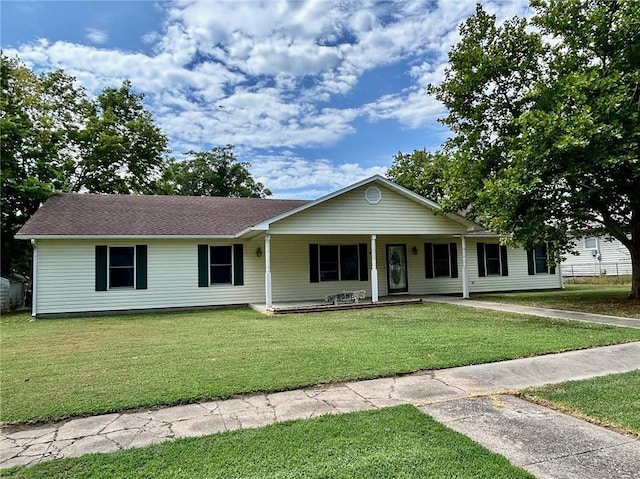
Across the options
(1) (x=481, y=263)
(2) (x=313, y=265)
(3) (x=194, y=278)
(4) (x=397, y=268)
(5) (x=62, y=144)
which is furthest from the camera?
(5) (x=62, y=144)

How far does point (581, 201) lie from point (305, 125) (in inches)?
570

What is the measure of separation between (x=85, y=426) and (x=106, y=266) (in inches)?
393

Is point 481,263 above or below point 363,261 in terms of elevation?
below

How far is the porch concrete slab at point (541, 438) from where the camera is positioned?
2850 mm

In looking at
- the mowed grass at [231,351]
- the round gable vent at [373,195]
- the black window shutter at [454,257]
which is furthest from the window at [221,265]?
the black window shutter at [454,257]

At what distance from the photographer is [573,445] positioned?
126 inches

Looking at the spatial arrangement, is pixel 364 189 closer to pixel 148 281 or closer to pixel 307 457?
pixel 148 281

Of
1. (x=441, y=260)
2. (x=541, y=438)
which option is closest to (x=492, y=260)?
(x=441, y=260)

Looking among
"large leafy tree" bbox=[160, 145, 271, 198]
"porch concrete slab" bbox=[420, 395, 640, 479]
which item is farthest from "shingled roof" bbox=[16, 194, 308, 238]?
"large leafy tree" bbox=[160, 145, 271, 198]

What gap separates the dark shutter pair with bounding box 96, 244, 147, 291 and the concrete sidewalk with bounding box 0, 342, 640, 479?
380 inches

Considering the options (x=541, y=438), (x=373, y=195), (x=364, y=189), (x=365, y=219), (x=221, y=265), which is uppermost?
(x=364, y=189)

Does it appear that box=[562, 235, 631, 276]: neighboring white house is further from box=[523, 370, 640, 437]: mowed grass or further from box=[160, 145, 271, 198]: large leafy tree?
box=[160, 145, 271, 198]: large leafy tree

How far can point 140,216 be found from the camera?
1391 centimetres

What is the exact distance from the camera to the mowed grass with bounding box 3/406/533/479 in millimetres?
2762
